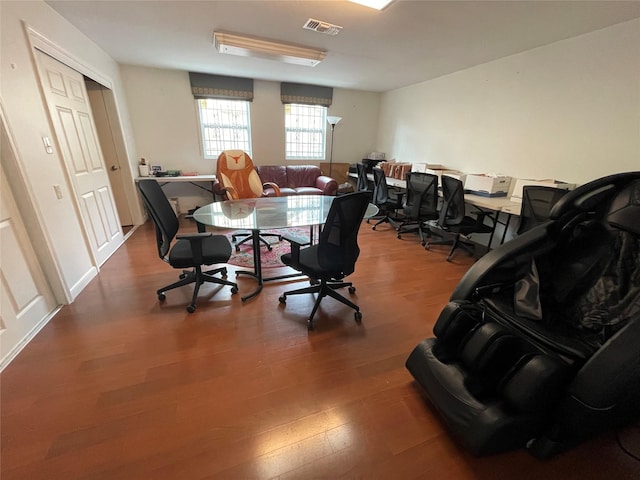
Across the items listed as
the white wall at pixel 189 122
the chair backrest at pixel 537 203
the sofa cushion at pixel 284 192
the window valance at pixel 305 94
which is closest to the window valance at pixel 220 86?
the white wall at pixel 189 122

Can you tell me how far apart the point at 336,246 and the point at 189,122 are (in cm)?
434

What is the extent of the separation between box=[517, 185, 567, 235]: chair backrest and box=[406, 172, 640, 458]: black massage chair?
116cm

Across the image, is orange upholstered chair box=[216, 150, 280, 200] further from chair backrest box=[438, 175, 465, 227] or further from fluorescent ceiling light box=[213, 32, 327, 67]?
chair backrest box=[438, 175, 465, 227]

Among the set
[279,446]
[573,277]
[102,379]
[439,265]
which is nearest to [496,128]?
[439,265]

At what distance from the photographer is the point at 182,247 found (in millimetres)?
2252

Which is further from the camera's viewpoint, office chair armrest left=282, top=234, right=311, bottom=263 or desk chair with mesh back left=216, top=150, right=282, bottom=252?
desk chair with mesh back left=216, top=150, right=282, bottom=252

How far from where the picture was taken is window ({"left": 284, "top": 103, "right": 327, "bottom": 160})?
5.38 meters

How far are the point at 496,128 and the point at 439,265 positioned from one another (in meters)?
2.09

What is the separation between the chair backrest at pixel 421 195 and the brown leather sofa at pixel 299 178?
5.54ft

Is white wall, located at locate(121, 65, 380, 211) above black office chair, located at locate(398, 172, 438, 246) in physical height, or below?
above

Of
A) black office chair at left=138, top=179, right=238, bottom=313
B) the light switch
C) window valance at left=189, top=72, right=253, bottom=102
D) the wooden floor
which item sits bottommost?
the wooden floor

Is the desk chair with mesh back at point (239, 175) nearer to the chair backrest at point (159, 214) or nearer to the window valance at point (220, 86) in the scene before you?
the chair backrest at point (159, 214)

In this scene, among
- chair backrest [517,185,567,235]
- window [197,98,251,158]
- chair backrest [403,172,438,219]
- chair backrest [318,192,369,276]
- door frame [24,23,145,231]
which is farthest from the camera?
window [197,98,251,158]

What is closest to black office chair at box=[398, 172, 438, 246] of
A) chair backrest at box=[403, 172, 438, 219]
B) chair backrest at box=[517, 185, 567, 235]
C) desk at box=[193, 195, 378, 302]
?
chair backrest at box=[403, 172, 438, 219]
